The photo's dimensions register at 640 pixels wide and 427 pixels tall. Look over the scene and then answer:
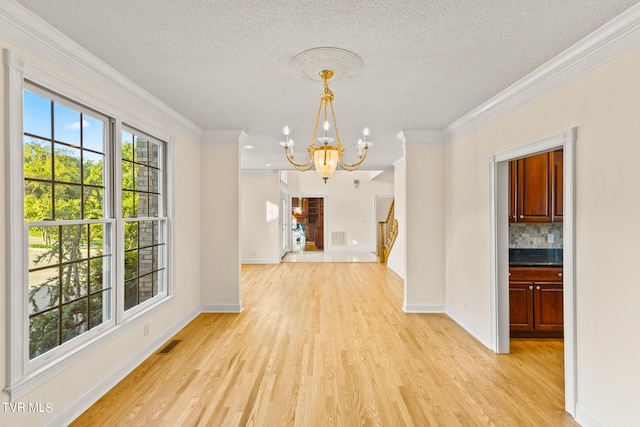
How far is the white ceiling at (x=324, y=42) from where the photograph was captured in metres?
1.95

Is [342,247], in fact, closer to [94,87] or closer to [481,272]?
[481,272]

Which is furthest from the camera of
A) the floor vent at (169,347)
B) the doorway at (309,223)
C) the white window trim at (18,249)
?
the doorway at (309,223)

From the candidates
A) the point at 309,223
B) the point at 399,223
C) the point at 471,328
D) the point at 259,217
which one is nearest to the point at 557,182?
the point at 471,328

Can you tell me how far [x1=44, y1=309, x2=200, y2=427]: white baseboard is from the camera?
7.57ft

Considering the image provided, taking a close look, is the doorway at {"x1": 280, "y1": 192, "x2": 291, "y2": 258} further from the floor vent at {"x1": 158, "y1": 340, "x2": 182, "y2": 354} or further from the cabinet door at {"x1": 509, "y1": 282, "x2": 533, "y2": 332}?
the cabinet door at {"x1": 509, "y1": 282, "x2": 533, "y2": 332}

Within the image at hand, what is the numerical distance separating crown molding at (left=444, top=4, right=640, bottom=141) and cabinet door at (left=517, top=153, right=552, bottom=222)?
744mm

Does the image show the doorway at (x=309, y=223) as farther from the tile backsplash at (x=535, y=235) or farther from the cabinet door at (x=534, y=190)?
the cabinet door at (x=534, y=190)

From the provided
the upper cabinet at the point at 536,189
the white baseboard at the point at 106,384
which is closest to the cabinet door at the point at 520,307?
the upper cabinet at the point at 536,189

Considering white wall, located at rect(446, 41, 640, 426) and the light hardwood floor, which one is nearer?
white wall, located at rect(446, 41, 640, 426)

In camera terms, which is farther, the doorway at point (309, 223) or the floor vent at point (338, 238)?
the doorway at point (309, 223)

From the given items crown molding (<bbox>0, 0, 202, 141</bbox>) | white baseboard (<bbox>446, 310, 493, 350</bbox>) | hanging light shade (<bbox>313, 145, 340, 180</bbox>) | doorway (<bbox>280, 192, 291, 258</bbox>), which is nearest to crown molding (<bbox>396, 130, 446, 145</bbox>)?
hanging light shade (<bbox>313, 145, 340, 180</bbox>)

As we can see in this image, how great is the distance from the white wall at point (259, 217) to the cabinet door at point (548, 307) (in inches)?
264

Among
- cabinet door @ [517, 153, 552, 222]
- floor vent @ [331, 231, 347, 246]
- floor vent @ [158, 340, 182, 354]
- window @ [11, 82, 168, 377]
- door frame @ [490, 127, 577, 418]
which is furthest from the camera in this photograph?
floor vent @ [331, 231, 347, 246]

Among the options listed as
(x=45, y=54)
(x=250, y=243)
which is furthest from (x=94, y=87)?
(x=250, y=243)
